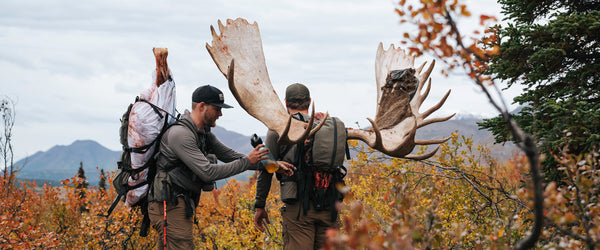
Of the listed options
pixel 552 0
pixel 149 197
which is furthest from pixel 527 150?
pixel 552 0

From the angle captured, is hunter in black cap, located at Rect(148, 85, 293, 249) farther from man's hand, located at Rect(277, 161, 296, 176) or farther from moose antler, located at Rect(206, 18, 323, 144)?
moose antler, located at Rect(206, 18, 323, 144)

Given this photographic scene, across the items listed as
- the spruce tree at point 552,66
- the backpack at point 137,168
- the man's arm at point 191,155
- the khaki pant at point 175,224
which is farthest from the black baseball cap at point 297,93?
the spruce tree at point 552,66

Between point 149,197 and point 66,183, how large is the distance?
5363mm

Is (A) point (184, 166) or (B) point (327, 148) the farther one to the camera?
(A) point (184, 166)

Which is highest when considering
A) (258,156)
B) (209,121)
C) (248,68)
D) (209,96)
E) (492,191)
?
(248,68)

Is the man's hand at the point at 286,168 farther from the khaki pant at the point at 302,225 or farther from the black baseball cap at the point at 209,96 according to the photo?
the black baseball cap at the point at 209,96

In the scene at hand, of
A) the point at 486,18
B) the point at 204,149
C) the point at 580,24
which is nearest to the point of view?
the point at 486,18

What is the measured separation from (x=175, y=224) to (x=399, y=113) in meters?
2.77

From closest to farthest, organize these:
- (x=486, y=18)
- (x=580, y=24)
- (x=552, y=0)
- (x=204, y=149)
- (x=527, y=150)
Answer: (x=527, y=150)
(x=486, y=18)
(x=204, y=149)
(x=580, y=24)
(x=552, y=0)

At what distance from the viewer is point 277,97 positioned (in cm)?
537

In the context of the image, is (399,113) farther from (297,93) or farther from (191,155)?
(191,155)

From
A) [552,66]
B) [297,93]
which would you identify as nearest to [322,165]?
[297,93]

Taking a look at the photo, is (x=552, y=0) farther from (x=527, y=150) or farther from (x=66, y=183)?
(x=66, y=183)

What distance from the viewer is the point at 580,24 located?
246 inches
